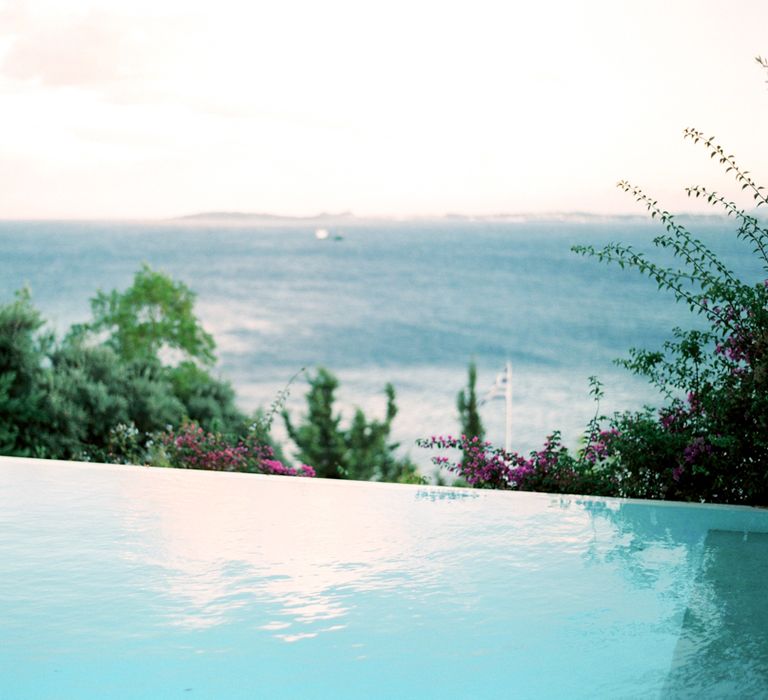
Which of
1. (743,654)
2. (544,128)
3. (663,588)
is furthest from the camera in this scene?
(544,128)

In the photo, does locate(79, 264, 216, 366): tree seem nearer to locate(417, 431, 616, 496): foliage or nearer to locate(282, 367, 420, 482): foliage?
locate(282, 367, 420, 482): foliage

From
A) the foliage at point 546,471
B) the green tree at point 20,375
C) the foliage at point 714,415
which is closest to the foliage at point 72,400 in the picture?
the green tree at point 20,375

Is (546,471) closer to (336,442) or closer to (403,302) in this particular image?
(336,442)

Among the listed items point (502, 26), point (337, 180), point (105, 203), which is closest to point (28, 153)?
point (105, 203)

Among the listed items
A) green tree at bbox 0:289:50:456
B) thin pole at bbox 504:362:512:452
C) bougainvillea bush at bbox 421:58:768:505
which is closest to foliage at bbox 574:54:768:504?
bougainvillea bush at bbox 421:58:768:505

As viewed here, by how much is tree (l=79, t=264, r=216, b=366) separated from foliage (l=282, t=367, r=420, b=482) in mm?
2019

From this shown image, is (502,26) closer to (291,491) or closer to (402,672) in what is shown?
(291,491)

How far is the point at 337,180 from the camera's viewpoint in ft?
88.7

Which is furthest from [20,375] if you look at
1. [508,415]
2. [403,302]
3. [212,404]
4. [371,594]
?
[403,302]

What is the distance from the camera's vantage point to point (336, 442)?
11156 mm

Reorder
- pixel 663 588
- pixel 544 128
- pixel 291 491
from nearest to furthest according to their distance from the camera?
1. pixel 663 588
2. pixel 291 491
3. pixel 544 128

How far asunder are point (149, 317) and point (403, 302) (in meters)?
24.8

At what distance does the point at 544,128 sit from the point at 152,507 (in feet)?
67.1

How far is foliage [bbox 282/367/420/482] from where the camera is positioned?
35.8 ft
